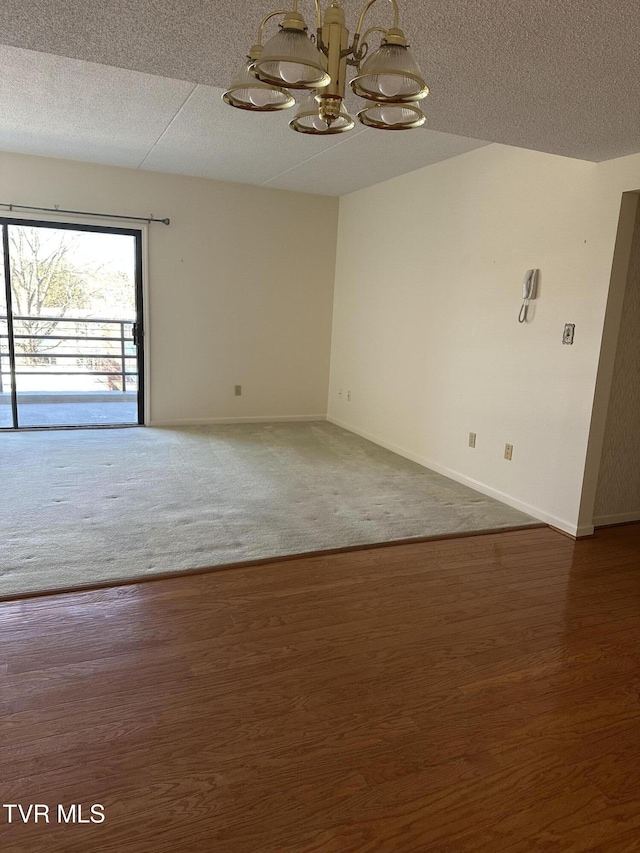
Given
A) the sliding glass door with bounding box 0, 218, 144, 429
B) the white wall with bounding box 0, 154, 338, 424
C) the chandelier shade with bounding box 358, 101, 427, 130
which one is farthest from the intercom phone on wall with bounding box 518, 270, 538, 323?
the sliding glass door with bounding box 0, 218, 144, 429

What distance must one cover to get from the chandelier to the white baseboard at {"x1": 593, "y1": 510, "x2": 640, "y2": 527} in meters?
2.88

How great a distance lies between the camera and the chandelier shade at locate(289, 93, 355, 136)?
68.3 inches

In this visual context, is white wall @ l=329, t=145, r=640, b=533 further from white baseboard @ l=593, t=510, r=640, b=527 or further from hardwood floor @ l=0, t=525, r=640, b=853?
hardwood floor @ l=0, t=525, r=640, b=853

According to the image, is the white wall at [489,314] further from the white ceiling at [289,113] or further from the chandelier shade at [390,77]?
the chandelier shade at [390,77]

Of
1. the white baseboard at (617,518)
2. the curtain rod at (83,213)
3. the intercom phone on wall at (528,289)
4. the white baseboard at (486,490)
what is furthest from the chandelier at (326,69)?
the curtain rod at (83,213)

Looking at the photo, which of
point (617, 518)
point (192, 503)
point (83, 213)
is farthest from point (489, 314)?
point (83, 213)

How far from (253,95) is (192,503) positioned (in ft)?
8.39

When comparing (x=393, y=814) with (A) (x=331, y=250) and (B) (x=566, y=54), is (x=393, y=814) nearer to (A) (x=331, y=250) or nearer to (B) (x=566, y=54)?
(B) (x=566, y=54)

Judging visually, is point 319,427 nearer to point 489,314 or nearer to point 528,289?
point 489,314

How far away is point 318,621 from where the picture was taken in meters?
2.37

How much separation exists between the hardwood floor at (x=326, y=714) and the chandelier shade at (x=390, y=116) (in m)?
1.87

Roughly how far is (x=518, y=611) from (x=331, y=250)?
4.76 meters

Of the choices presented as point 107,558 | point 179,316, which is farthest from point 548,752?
point 179,316

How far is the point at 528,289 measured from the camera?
12.0ft
